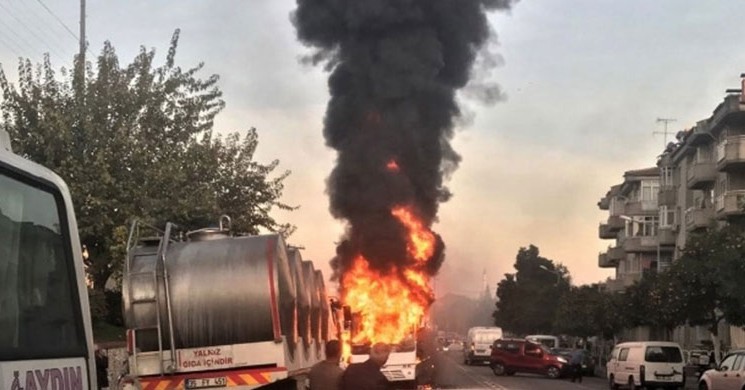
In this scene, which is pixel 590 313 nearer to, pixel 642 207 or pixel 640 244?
pixel 640 244

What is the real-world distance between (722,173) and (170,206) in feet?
138

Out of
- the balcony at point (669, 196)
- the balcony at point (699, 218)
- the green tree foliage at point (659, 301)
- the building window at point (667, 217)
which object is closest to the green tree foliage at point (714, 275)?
the green tree foliage at point (659, 301)

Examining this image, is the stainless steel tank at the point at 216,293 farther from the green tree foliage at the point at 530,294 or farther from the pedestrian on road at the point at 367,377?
the green tree foliage at the point at 530,294

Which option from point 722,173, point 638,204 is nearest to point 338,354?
point 722,173

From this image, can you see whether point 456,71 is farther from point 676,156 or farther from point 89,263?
point 676,156

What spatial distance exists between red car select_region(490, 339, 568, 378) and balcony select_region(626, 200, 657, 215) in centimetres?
4283

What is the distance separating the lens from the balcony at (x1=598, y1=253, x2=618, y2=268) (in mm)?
96463

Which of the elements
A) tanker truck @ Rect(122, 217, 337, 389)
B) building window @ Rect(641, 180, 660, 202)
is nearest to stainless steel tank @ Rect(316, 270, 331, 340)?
tanker truck @ Rect(122, 217, 337, 389)

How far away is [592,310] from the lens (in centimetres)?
6556

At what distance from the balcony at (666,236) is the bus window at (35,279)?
234ft

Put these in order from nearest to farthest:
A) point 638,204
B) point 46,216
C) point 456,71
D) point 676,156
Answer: point 46,216, point 456,71, point 676,156, point 638,204

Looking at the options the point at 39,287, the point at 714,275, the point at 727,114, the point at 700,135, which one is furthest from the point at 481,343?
the point at 39,287

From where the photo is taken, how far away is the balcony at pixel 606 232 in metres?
99.5

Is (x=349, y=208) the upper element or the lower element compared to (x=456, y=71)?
lower
